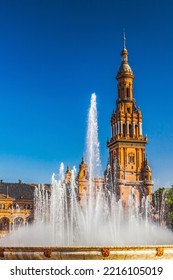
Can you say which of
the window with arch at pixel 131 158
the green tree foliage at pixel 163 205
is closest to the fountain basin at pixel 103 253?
the green tree foliage at pixel 163 205

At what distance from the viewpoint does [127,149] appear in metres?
71.3

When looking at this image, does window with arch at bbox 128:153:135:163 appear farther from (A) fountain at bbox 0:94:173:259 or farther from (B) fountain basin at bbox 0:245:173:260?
(B) fountain basin at bbox 0:245:173:260

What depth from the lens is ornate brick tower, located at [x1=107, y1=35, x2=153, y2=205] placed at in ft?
229

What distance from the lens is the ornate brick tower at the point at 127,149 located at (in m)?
69.7

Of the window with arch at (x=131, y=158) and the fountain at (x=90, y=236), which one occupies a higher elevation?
the window with arch at (x=131, y=158)

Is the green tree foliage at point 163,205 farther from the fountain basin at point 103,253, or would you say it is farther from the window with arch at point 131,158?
the fountain basin at point 103,253

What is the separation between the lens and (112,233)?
33.7 m

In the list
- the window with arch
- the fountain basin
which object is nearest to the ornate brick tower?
the window with arch

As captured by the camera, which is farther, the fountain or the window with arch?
the window with arch

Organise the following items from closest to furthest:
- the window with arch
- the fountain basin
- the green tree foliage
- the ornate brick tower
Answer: the fountain basin → the green tree foliage → the ornate brick tower → the window with arch
